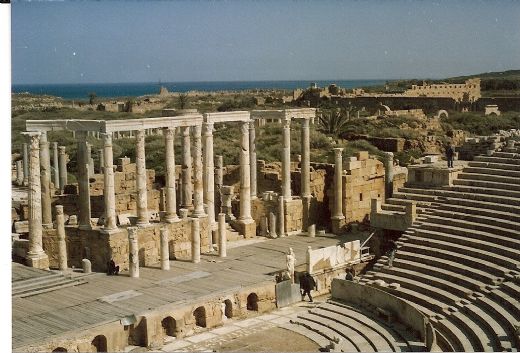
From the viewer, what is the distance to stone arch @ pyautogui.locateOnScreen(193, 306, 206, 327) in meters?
22.2

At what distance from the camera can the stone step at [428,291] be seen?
2098 cm

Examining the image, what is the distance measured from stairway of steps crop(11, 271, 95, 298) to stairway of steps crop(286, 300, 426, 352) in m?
6.32

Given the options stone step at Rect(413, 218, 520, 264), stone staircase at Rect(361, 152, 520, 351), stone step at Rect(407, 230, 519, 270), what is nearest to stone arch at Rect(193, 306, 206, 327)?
stone staircase at Rect(361, 152, 520, 351)

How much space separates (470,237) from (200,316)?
8.05m

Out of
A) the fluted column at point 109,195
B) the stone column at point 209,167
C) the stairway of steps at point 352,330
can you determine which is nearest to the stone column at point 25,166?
the stone column at point 209,167

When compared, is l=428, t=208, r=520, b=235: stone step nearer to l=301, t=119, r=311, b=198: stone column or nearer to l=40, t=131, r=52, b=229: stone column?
l=301, t=119, r=311, b=198: stone column

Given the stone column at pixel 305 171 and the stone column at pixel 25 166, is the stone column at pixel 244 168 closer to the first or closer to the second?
the stone column at pixel 305 171

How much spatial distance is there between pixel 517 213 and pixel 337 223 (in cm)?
904

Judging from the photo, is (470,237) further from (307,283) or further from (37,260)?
(37,260)

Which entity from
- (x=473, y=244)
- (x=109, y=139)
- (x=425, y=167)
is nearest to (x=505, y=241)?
(x=473, y=244)

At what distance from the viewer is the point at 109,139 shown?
2480 centimetres

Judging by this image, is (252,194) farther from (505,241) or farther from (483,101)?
(483,101)

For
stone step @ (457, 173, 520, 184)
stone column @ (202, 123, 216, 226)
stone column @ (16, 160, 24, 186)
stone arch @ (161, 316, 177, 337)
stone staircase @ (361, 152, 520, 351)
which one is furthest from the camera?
stone column @ (16, 160, 24, 186)

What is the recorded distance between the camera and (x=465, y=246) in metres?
23.3
